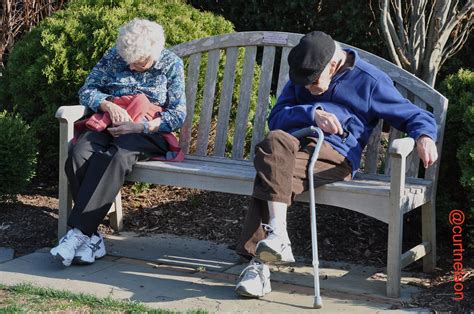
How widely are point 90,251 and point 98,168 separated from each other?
0.48m

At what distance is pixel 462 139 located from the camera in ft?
15.1

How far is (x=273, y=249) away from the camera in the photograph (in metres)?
3.94

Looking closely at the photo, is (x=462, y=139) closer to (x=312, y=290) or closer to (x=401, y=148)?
(x=401, y=148)

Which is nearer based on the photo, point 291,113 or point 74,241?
point 291,113

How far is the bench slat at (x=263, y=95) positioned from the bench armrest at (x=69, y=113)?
3.60 feet

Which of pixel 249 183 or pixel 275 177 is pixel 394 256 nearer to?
pixel 275 177

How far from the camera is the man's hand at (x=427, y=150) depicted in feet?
13.5

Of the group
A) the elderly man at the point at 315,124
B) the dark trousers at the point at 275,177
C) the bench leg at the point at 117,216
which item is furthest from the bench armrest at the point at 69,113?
the dark trousers at the point at 275,177

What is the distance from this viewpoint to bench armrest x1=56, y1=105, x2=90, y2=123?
4883 mm

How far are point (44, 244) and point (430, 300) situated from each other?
2433 mm

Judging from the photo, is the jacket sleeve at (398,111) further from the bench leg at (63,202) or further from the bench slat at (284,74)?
the bench leg at (63,202)

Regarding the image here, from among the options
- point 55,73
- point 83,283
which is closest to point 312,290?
point 83,283

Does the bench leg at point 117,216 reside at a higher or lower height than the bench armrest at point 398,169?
lower

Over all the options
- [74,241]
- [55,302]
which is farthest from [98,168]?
[55,302]
